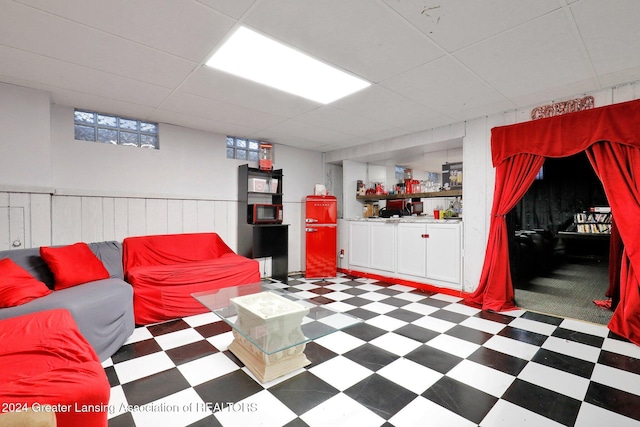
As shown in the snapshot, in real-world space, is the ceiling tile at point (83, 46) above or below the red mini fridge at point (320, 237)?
above

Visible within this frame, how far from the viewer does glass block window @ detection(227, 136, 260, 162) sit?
16.2 ft

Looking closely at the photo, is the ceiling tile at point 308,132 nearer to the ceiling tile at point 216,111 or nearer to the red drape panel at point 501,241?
the ceiling tile at point 216,111

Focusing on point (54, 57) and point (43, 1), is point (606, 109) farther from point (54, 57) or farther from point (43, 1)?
point (54, 57)

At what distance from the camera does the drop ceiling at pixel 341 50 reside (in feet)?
5.98

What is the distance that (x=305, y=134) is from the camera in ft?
15.6

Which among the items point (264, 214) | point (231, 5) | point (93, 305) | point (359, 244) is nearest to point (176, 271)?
point (93, 305)

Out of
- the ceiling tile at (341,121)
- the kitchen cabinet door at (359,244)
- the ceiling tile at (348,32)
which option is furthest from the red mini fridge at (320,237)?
the ceiling tile at (348,32)

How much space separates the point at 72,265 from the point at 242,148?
300 cm

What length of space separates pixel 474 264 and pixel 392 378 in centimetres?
255

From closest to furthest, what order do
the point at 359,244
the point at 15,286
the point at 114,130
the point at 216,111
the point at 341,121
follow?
the point at 15,286, the point at 216,111, the point at 114,130, the point at 341,121, the point at 359,244

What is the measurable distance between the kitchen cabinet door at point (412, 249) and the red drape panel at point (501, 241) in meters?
0.97

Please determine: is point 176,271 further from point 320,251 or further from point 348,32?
point 348,32

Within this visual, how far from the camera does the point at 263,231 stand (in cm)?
487

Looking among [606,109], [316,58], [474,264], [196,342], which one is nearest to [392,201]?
[474,264]
